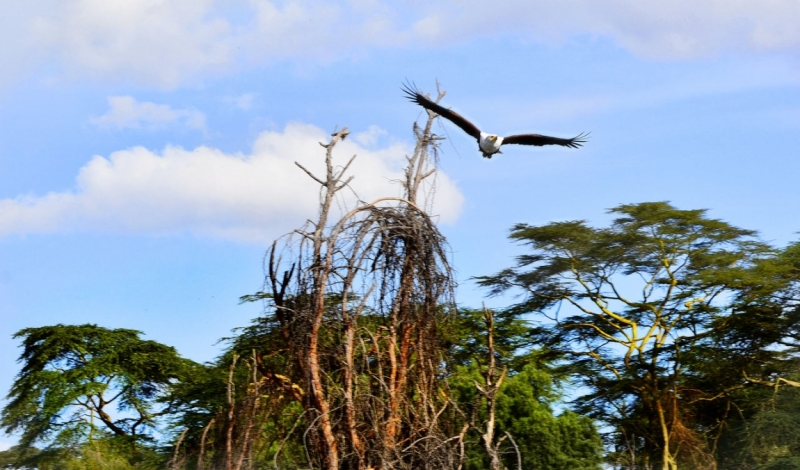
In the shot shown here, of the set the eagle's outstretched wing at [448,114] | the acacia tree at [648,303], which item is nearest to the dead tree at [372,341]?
the eagle's outstretched wing at [448,114]

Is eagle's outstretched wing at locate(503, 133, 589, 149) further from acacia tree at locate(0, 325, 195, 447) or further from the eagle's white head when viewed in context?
acacia tree at locate(0, 325, 195, 447)

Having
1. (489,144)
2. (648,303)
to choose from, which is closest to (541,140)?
(489,144)

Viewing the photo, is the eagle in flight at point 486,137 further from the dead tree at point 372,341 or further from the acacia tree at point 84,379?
the acacia tree at point 84,379

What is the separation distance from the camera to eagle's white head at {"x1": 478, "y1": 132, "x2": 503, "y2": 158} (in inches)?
457

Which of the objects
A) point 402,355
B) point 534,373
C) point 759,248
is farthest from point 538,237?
point 402,355

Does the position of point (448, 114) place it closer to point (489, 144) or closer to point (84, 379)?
point (489, 144)

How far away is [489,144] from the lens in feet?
38.2

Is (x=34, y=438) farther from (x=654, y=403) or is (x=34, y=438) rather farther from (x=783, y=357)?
(x=783, y=357)

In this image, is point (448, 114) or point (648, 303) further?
point (648, 303)

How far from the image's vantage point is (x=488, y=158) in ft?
38.7

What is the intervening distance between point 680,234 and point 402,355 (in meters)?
16.0

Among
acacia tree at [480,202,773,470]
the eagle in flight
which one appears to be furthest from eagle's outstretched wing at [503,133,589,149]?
acacia tree at [480,202,773,470]

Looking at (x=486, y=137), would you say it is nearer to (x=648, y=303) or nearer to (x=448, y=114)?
(x=448, y=114)

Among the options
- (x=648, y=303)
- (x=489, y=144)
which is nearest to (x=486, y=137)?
(x=489, y=144)
